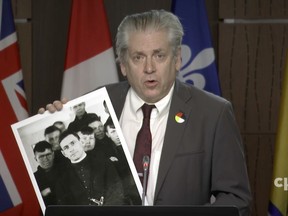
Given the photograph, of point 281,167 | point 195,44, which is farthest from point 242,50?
point 281,167

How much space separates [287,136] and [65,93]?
1395mm

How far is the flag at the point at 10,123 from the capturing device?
11.2 ft

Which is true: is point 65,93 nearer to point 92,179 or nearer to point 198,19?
point 198,19

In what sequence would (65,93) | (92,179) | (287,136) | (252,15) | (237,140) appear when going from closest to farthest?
(92,179), (237,140), (287,136), (65,93), (252,15)

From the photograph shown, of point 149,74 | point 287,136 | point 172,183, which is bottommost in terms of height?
point 287,136

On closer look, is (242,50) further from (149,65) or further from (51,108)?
(51,108)

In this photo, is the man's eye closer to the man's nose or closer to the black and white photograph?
the man's nose

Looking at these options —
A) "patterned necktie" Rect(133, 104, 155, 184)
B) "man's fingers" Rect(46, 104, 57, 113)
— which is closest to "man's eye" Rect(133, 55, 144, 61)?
"patterned necktie" Rect(133, 104, 155, 184)

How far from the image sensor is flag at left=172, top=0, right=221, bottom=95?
3.55m

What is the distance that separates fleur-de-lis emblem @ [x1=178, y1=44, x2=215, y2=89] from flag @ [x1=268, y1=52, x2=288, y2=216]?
1.62ft

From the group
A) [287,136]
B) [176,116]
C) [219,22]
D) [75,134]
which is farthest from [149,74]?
[219,22]

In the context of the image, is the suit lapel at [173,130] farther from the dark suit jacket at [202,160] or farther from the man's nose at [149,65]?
the man's nose at [149,65]

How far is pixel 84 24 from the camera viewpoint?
357 cm

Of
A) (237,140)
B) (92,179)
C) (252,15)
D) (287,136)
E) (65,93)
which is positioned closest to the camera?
(92,179)
